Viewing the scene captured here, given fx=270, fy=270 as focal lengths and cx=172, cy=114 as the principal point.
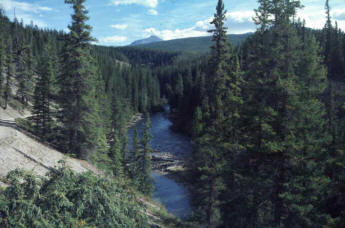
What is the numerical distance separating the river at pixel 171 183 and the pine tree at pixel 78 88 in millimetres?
12110

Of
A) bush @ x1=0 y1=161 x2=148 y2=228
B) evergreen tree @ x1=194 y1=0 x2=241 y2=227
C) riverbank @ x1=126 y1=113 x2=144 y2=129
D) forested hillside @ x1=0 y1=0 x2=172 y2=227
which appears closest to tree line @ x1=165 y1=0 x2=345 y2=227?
evergreen tree @ x1=194 y1=0 x2=241 y2=227

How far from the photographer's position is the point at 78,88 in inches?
969

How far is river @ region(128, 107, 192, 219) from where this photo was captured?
31.1 meters

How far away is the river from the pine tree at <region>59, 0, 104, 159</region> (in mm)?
12110

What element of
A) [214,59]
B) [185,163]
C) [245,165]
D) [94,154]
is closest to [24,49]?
[185,163]

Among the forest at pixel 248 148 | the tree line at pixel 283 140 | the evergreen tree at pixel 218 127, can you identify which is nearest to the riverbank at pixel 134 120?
the forest at pixel 248 148

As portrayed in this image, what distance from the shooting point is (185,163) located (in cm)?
4697

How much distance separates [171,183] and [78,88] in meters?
21.6

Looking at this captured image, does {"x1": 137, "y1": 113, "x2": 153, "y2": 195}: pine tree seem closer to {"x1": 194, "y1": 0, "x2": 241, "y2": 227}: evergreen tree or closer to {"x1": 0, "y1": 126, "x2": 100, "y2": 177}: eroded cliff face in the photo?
{"x1": 0, "y1": 126, "x2": 100, "y2": 177}: eroded cliff face

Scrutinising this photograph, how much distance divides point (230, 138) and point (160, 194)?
18.5 m

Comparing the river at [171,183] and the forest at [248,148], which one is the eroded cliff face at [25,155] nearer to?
the forest at [248,148]

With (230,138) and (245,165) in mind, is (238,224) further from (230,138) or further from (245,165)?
(230,138)

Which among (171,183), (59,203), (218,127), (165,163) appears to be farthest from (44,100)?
(59,203)

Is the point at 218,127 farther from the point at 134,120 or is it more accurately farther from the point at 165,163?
the point at 134,120
